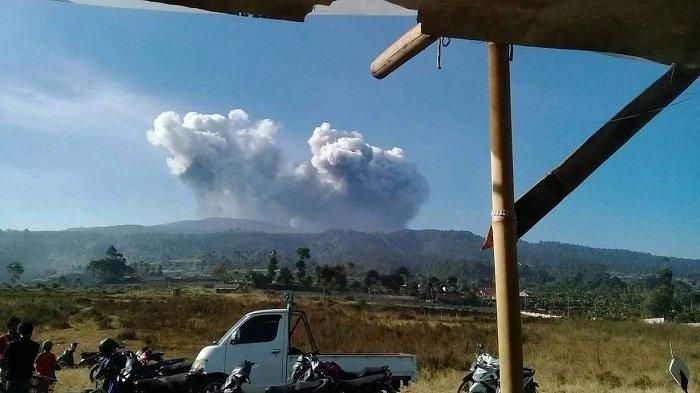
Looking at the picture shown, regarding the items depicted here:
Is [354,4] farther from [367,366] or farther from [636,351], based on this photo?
[636,351]

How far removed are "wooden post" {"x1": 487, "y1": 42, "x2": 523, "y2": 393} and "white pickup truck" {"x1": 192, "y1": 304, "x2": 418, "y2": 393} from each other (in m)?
6.38

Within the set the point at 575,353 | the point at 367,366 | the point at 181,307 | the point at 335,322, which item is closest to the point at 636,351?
the point at 575,353

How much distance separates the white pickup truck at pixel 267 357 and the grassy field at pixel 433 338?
10.6 feet

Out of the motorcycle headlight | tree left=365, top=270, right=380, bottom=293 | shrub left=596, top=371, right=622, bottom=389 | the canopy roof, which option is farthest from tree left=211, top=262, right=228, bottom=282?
the canopy roof

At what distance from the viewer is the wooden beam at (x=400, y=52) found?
8.24 ft

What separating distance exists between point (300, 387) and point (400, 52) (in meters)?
5.25

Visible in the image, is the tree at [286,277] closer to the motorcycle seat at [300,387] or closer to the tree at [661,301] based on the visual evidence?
the tree at [661,301]

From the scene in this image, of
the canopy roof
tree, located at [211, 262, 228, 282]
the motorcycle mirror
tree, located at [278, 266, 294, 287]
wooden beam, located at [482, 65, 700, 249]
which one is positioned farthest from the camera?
tree, located at [211, 262, 228, 282]

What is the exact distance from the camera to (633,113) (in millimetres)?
2422

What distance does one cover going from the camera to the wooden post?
82.9 inches

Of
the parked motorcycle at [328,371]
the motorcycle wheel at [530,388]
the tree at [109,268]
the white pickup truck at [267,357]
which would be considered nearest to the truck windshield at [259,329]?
the white pickup truck at [267,357]

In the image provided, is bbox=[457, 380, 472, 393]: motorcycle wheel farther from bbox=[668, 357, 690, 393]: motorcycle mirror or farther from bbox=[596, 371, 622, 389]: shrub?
bbox=[668, 357, 690, 393]: motorcycle mirror

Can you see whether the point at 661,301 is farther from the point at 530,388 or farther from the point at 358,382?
the point at 358,382

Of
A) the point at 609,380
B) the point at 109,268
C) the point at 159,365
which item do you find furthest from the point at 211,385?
the point at 109,268
